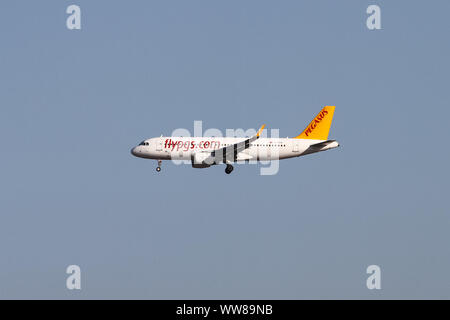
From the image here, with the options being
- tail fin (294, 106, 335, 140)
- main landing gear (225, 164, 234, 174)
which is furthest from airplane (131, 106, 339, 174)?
tail fin (294, 106, 335, 140)

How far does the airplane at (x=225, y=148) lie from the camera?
11806 cm

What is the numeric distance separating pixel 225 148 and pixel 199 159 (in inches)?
168

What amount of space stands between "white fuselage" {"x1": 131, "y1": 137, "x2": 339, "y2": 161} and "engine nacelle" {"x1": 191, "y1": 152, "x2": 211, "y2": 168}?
0.32 meters

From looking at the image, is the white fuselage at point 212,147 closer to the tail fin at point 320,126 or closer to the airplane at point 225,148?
the airplane at point 225,148

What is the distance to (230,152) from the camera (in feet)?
391

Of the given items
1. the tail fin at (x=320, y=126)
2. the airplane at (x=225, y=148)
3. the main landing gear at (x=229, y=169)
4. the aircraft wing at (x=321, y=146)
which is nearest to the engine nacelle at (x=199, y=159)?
the airplane at (x=225, y=148)

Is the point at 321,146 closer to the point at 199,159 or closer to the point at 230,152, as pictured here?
the point at 230,152

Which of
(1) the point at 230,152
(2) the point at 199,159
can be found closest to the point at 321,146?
(1) the point at 230,152

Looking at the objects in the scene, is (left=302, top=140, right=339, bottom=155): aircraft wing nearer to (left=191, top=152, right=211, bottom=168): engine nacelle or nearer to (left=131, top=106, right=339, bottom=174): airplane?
(left=131, top=106, right=339, bottom=174): airplane

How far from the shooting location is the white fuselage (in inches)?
4675

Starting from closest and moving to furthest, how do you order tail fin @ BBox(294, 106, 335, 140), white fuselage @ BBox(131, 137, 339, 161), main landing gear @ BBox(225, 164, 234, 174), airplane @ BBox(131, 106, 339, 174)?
airplane @ BBox(131, 106, 339, 174)
white fuselage @ BBox(131, 137, 339, 161)
main landing gear @ BBox(225, 164, 234, 174)
tail fin @ BBox(294, 106, 335, 140)
